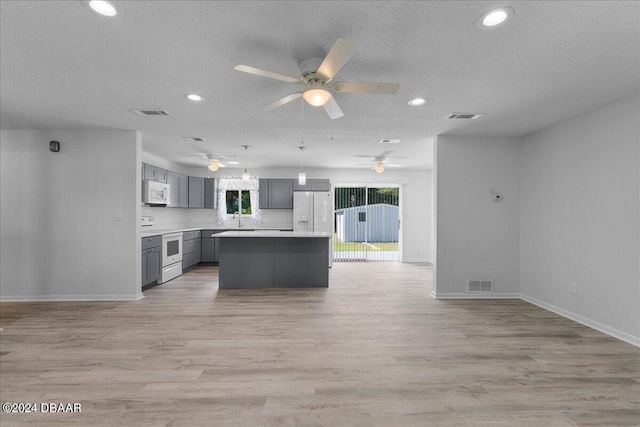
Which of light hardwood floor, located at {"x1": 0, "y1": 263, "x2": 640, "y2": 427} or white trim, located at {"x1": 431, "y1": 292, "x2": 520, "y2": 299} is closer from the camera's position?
light hardwood floor, located at {"x1": 0, "y1": 263, "x2": 640, "y2": 427}

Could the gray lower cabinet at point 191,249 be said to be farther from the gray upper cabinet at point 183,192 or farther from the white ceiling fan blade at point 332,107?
the white ceiling fan blade at point 332,107

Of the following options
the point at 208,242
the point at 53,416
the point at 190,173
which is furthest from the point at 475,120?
the point at 190,173

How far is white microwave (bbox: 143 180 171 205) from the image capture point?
5.63 meters

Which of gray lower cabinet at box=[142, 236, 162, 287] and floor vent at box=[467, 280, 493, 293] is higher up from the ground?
gray lower cabinet at box=[142, 236, 162, 287]

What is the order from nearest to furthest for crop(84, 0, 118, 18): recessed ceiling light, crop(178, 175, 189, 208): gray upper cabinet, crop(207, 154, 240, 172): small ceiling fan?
crop(84, 0, 118, 18): recessed ceiling light → crop(207, 154, 240, 172): small ceiling fan → crop(178, 175, 189, 208): gray upper cabinet

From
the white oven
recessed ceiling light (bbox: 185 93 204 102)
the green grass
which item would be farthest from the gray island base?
the green grass

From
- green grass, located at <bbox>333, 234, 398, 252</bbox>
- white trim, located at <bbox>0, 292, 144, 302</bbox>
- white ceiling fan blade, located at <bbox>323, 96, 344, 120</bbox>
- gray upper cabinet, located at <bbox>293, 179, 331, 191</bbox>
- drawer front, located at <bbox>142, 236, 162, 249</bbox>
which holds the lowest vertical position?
white trim, located at <bbox>0, 292, 144, 302</bbox>

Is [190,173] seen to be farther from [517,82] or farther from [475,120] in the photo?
[517,82]

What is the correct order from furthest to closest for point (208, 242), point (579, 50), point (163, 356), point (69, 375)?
point (208, 242), point (163, 356), point (69, 375), point (579, 50)

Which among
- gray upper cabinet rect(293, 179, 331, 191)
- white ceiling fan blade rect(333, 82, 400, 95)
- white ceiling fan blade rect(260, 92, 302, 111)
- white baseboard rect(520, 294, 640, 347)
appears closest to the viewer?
white ceiling fan blade rect(333, 82, 400, 95)

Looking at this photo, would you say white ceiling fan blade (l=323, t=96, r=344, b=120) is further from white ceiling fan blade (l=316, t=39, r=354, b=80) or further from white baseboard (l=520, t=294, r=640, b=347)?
white baseboard (l=520, t=294, r=640, b=347)

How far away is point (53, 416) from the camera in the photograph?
1.91m

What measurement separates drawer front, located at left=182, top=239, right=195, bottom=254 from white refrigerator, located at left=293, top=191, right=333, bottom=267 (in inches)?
96.1

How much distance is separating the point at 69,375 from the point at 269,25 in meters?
2.97
